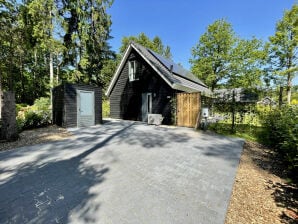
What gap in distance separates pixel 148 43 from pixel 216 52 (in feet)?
54.0

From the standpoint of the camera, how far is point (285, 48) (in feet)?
62.3

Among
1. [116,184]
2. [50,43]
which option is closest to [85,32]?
[50,43]

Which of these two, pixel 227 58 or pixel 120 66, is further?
pixel 227 58

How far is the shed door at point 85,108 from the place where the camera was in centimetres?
945

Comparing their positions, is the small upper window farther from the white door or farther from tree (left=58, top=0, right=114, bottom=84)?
tree (left=58, top=0, right=114, bottom=84)

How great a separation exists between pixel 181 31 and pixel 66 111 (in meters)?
23.2

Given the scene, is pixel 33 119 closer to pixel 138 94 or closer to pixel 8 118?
pixel 8 118

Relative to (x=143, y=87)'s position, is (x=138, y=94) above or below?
below

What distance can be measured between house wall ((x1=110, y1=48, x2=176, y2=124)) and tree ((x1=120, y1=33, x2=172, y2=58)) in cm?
2086

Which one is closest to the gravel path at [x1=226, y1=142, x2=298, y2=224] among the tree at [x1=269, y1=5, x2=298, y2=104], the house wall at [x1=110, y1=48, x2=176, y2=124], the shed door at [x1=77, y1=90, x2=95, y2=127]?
the house wall at [x1=110, y1=48, x2=176, y2=124]

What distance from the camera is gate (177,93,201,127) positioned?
9273 millimetres

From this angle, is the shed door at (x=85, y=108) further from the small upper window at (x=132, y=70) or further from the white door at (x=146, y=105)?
the small upper window at (x=132, y=70)

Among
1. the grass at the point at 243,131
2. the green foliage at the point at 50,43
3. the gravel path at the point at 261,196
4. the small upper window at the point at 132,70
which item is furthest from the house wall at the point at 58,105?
the gravel path at the point at 261,196

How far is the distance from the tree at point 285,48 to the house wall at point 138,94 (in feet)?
52.2
